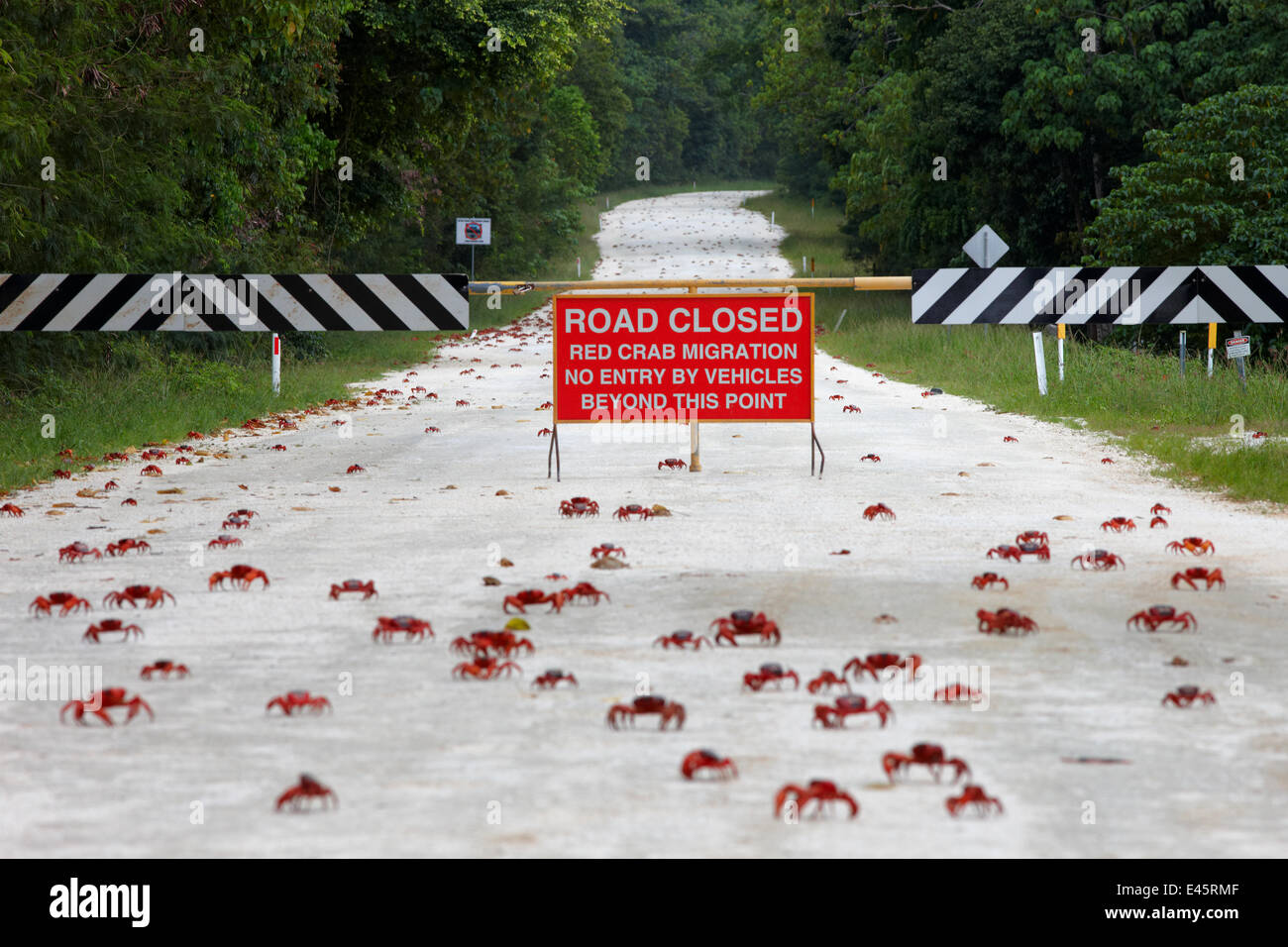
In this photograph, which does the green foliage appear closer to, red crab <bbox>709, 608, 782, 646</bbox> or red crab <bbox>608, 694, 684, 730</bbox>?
red crab <bbox>709, 608, 782, 646</bbox>

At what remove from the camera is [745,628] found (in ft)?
20.9

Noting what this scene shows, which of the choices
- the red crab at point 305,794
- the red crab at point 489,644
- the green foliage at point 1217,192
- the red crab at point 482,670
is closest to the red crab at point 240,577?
the red crab at point 489,644

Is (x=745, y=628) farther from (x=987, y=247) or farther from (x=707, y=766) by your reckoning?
(x=987, y=247)

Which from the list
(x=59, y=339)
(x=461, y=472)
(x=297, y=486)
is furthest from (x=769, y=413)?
(x=59, y=339)

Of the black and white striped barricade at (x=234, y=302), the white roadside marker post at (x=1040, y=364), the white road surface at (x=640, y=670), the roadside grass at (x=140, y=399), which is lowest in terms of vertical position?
the white road surface at (x=640, y=670)

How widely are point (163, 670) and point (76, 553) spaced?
292 cm

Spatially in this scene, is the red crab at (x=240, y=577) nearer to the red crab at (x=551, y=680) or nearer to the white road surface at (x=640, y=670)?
the white road surface at (x=640, y=670)

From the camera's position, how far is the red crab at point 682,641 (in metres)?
6.29

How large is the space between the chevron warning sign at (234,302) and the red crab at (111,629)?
742 centimetres

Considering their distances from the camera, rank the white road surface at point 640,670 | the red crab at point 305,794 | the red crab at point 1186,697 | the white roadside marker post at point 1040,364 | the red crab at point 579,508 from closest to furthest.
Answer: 1. the white road surface at point 640,670
2. the red crab at point 305,794
3. the red crab at point 1186,697
4. the red crab at point 579,508
5. the white roadside marker post at point 1040,364

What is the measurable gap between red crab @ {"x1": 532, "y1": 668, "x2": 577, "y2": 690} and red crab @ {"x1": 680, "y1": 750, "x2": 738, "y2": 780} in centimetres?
109

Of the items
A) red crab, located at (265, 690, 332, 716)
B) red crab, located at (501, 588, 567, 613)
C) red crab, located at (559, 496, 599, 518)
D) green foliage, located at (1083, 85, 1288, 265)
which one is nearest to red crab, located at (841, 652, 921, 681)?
red crab, located at (501, 588, 567, 613)

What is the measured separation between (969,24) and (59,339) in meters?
24.9
